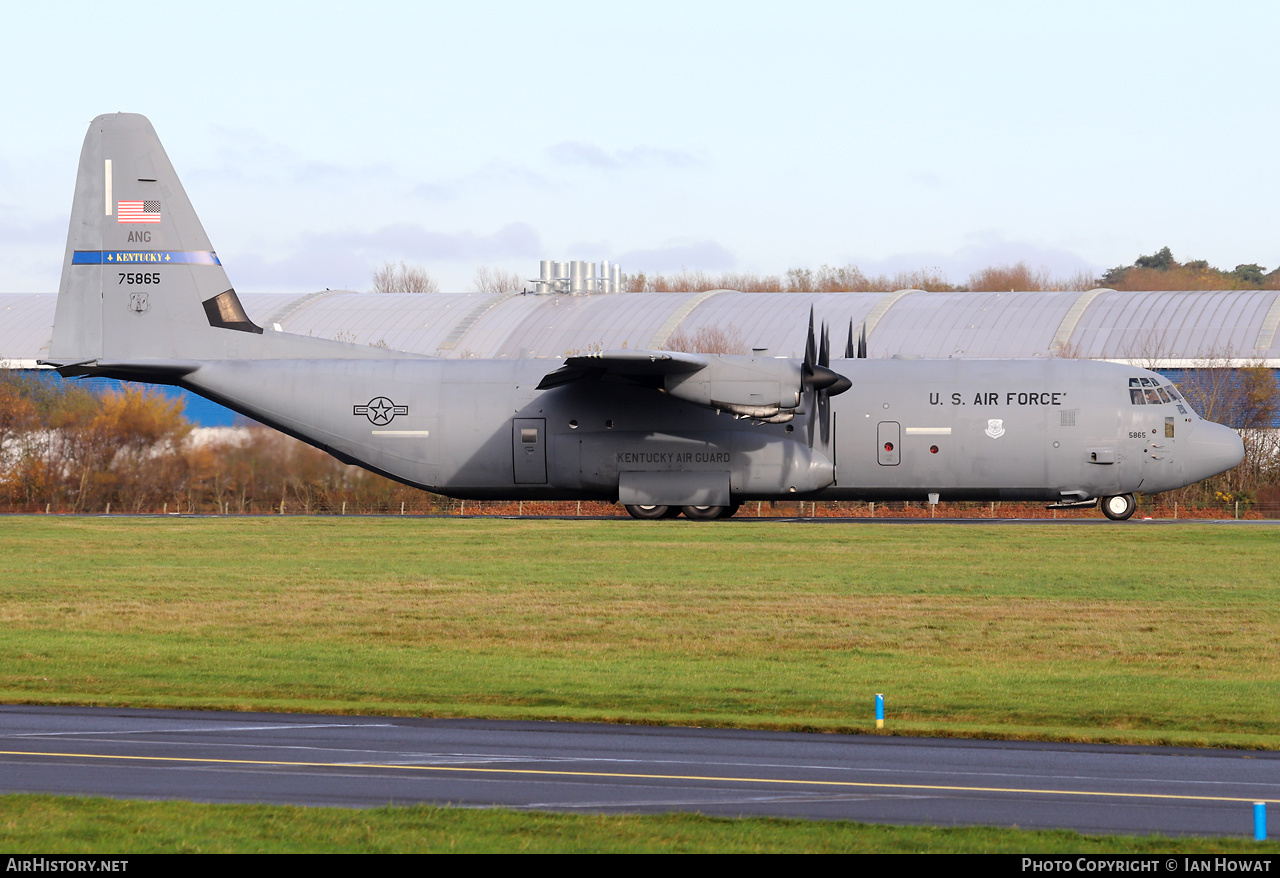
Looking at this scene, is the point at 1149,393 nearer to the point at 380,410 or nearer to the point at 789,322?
the point at 380,410

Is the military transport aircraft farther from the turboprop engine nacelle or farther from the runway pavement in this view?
the runway pavement

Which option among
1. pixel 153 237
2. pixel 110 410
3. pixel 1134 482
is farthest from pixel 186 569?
pixel 1134 482

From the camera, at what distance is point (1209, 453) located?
1415 inches

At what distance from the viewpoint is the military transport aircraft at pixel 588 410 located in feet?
117

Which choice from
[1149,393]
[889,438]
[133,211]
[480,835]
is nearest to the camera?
[480,835]

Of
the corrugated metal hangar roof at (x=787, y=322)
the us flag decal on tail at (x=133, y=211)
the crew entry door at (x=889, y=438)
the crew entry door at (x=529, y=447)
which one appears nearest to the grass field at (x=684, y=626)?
the crew entry door at (x=889, y=438)

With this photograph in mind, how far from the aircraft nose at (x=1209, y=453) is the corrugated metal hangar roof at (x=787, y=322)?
21748 millimetres

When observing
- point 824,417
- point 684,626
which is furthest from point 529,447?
point 684,626

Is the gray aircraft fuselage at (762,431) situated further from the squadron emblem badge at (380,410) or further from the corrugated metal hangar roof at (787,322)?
the corrugated metal hangar roof at (787,322)

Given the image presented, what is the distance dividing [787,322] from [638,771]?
52.9 meters

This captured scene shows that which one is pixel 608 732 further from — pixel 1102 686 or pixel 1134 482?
pixel 1134 482

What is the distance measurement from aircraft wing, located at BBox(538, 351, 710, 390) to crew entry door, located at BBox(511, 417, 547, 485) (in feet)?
5.12

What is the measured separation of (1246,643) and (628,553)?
14156 mm

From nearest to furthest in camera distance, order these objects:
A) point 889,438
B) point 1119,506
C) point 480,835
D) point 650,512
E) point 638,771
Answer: point 480,835, point 638,771, point 889,438, point 1119,506, point 650,512
